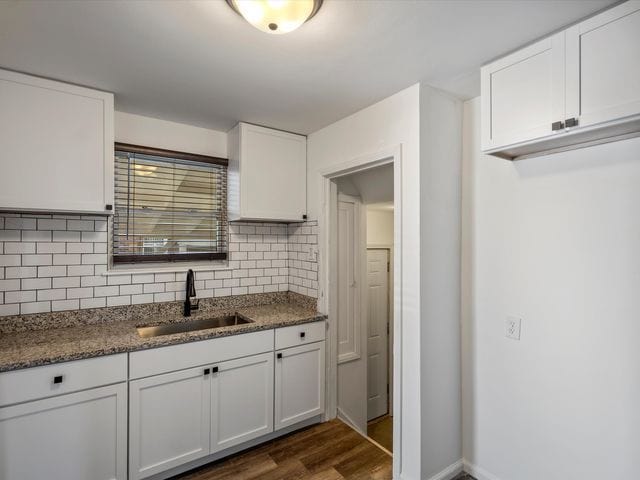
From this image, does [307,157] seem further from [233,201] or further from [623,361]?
[623,361]

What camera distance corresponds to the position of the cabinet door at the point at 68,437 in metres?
1.63

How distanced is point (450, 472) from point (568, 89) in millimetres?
2132

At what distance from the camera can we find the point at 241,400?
7.48ft

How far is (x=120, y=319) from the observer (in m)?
2.38

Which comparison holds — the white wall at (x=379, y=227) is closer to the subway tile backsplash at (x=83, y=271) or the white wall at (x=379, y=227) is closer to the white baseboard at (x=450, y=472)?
the subway tile backsplash at (x=83, y=271)

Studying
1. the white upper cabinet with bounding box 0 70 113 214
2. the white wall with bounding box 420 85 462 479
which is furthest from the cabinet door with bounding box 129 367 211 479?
the white wall with bounding box 420 85 462 479

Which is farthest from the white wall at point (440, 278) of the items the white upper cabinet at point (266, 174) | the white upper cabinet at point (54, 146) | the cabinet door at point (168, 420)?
the white upper cabinet at point (54, 146)

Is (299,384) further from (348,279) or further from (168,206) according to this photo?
(168,206)

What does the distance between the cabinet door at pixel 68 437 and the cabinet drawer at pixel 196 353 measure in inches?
5.7

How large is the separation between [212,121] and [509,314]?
7.91 ft

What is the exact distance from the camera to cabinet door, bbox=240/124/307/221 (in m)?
2.64

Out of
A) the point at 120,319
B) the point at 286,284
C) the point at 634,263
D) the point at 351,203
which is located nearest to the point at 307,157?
the point at 351,203

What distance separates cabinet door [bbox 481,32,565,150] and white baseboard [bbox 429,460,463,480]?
186 centimetres

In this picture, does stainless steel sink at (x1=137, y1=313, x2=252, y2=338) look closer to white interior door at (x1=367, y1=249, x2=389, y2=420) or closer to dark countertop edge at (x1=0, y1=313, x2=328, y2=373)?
dark countertop edge at (x1=0, y1=313, x2=328, y2=373)
